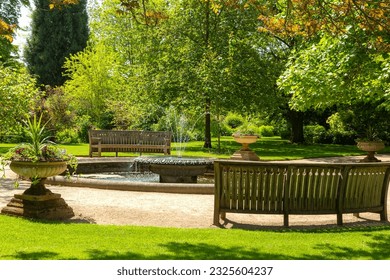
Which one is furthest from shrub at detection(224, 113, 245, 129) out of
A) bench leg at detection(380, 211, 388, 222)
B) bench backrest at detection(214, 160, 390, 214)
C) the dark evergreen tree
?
bench backrest at detection(214, 160, 390, 214)

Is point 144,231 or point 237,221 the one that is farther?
point 237,221

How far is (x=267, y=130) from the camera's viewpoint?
53.3 metres

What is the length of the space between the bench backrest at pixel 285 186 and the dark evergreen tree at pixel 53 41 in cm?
5135

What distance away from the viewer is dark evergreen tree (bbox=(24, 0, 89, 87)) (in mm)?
56188

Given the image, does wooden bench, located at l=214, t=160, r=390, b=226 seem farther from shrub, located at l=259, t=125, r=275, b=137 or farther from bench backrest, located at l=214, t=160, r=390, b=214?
shrub, located at l=259, t=125, r=275, b=137

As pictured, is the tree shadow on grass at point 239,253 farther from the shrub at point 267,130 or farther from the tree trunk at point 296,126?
the shrub at point 267,130

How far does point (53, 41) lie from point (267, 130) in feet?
85.6

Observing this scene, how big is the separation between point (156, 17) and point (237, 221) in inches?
136

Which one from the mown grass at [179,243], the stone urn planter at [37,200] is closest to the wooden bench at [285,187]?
the mown grass at [179,243]

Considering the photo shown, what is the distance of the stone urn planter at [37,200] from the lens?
25.4 feet

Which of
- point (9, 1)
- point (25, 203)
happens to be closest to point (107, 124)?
point (9, 1)

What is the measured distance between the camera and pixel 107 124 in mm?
40500

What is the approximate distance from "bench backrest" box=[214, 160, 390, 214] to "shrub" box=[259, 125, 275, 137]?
45134 millimetres
